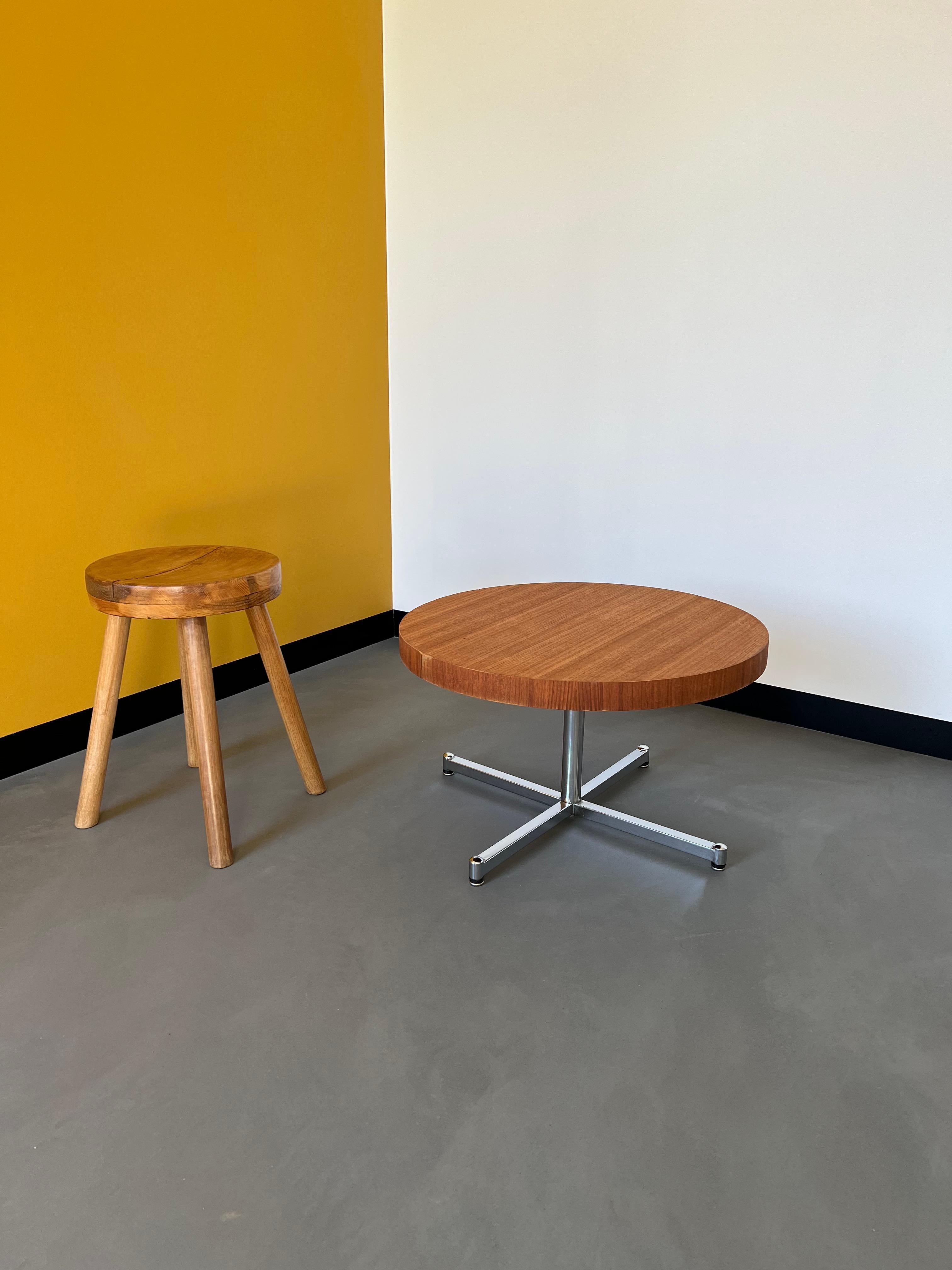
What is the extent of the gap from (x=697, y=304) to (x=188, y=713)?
80.6 inches

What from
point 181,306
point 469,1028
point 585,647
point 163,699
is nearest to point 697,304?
point 585,647

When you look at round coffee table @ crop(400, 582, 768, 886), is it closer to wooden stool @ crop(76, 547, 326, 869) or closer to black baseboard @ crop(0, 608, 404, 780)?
wooden stool @ crop(76, 547, 326, 869)

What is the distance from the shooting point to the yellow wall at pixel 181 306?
8.30 feet

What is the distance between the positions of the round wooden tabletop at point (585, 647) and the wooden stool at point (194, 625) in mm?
423

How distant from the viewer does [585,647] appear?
2.04 meters

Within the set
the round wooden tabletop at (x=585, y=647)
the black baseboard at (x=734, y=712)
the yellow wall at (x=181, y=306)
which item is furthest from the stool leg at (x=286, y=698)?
the yellow wall at (x=181, y=306)

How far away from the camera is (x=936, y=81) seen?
249 cm

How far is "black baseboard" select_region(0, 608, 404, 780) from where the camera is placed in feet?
8.86

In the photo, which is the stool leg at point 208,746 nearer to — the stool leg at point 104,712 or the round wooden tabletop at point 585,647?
the stool leg at point 104,712

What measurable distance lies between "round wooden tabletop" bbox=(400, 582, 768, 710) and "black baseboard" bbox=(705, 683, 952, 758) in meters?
0.78

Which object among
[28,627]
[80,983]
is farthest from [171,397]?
[80,983]

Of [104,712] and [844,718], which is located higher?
[104,712]

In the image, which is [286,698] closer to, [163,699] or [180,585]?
[180,585]

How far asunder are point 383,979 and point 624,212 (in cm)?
255
